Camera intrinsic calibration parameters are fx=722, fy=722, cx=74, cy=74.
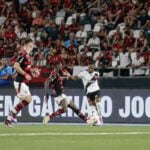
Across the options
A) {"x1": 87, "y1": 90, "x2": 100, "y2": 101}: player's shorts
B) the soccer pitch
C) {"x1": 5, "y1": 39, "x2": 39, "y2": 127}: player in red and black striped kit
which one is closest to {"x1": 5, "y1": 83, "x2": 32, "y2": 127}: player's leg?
{"x1": 5, "y1": 39, "x2": 39, "y2": 127}: player in red and black striped kit

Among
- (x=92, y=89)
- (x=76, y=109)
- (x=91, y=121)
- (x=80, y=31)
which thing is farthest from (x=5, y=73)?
(x=76, y=109)

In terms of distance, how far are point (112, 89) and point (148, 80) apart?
127 centimetres

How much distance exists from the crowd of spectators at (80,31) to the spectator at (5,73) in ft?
3.05

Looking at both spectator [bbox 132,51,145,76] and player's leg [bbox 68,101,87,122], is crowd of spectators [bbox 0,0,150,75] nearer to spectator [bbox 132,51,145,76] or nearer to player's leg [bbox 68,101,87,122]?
spectator [bbox 132,51,145,76]

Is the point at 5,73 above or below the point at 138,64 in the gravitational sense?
below

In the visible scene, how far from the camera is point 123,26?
2603 cm

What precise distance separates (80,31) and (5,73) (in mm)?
4030

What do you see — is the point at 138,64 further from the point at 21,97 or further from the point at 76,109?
the point at 21,97

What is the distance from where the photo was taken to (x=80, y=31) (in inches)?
1048

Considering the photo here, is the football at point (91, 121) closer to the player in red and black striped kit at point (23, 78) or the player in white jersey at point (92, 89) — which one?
the player in white jersey at point (92, 89)

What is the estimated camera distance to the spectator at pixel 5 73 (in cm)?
2388

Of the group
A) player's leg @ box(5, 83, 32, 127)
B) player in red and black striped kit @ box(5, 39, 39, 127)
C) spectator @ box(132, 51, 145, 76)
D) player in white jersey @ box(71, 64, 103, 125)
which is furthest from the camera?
spectator @ box(132, 51, 145, 76)

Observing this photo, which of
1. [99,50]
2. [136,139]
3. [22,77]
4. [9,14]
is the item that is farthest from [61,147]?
[9,14]

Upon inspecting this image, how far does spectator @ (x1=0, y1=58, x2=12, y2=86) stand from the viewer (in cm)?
2388
